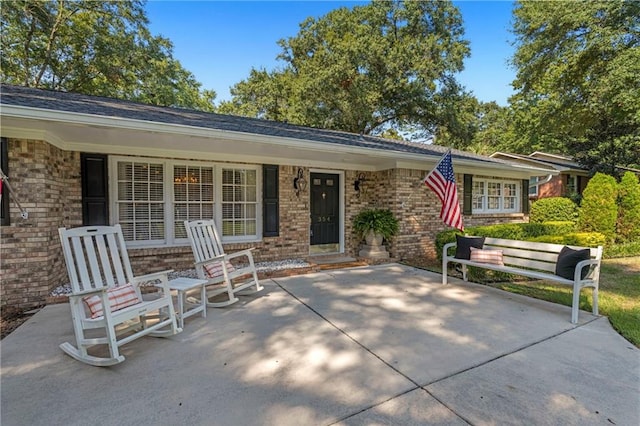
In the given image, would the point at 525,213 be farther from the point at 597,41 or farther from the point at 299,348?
the point at 299,348

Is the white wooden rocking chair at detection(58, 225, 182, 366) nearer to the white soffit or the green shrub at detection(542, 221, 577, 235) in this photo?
the white soffit

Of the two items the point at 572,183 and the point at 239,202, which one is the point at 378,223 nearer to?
the point at 239,202

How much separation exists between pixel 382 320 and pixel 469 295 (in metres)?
1.88

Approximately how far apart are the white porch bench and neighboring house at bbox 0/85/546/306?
2667mm

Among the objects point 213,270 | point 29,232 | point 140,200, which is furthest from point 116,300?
point 140,200

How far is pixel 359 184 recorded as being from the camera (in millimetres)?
7980

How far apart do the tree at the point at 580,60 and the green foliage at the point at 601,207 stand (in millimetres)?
2642

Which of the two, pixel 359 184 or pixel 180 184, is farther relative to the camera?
pixel 359 184

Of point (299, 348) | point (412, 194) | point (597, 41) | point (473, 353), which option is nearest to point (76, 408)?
point (299, 348)

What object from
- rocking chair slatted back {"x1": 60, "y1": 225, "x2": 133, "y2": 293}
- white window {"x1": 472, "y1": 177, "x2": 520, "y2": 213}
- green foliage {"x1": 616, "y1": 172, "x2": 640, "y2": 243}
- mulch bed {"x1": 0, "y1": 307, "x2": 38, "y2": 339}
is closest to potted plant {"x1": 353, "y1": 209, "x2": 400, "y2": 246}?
white window {"x1": 472, "y1": 177, "x2": 520, "y2": 213}

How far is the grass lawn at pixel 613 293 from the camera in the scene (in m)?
3.66

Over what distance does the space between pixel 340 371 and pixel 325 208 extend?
5.26m

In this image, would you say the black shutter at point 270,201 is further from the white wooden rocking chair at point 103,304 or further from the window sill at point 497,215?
the window sill at point 497,215

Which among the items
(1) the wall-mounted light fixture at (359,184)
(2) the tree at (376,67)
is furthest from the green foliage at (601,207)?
(2) the tree at (376,67)
